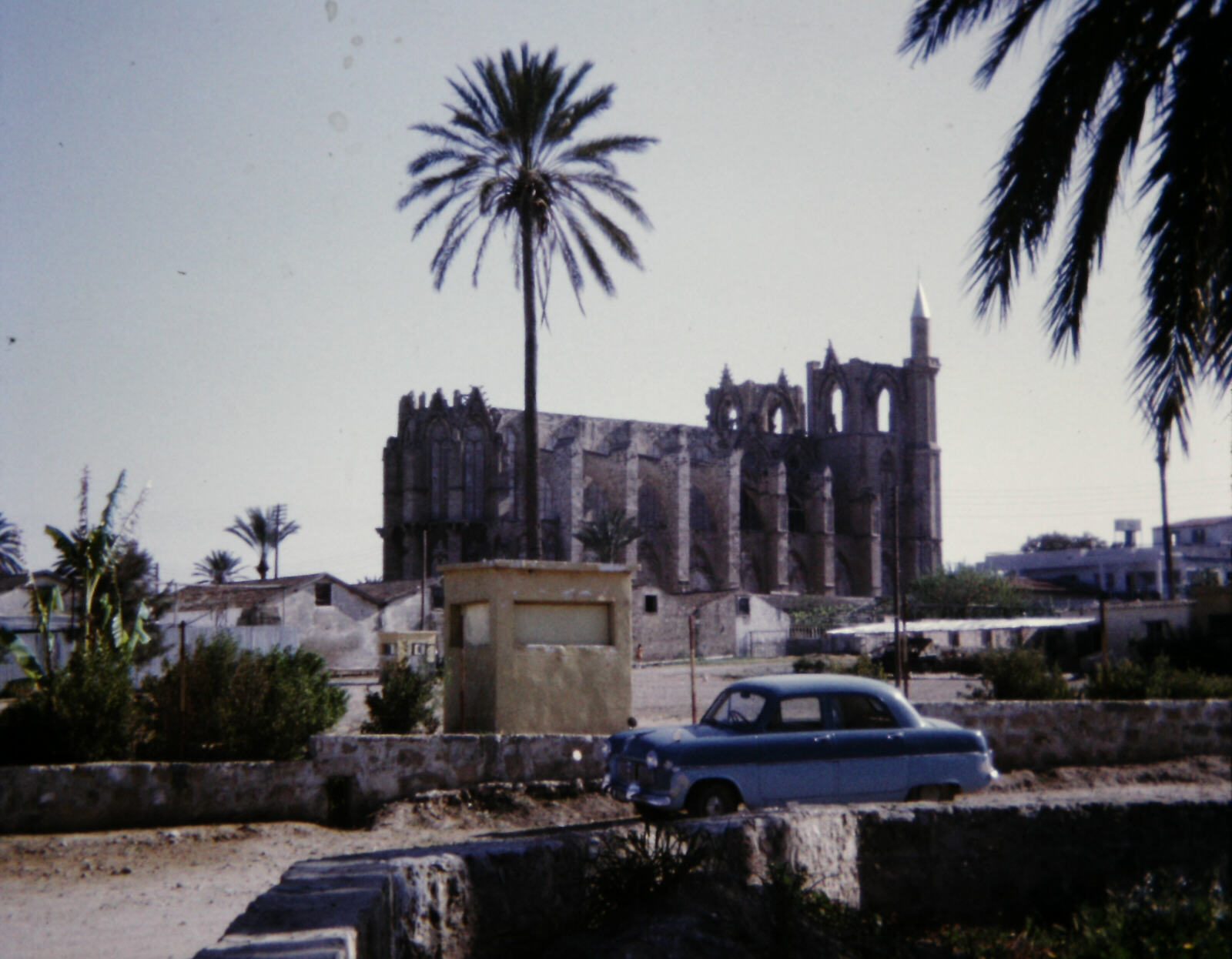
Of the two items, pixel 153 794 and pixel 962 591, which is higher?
pixel 962 591

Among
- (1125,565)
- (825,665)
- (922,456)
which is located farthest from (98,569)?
(1125,565)

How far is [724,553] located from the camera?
6512 cm

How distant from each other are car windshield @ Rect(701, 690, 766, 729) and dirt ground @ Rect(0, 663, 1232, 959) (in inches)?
79.3

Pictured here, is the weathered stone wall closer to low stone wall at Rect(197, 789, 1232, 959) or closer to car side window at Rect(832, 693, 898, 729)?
car side window at Rect(832, 693, 898, 729)

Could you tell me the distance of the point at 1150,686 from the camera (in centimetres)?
1816

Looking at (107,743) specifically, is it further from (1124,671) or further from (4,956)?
(1124,671)

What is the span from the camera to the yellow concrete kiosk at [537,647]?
15.1m

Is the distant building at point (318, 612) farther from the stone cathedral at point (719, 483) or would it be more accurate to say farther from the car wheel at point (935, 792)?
the car wheel at point (935, 792)

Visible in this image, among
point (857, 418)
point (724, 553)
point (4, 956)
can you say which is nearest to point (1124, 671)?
point (4, 956)

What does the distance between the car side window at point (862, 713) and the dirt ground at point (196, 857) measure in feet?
7.39

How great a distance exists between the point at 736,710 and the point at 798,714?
23.8 inches

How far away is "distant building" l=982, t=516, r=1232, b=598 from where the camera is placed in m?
75.9

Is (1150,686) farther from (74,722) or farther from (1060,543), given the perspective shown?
(1060,543)

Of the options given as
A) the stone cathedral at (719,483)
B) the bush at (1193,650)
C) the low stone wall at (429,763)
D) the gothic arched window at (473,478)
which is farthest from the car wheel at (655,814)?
the gothic arched window at (473,478)
